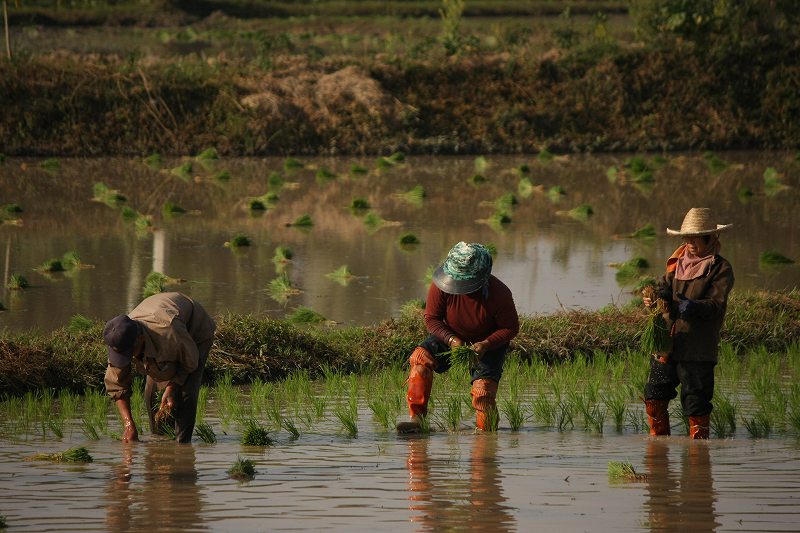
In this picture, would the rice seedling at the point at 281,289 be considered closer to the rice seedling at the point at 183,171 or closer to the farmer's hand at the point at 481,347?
the farmer's hand at the point at 481,347

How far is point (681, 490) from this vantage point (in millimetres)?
5832

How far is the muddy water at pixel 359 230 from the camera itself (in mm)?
11609

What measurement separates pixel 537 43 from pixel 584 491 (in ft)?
70.5

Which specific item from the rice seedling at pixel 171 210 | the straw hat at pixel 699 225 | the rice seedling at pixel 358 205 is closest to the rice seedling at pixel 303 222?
the rice seedling at pixel 358 205

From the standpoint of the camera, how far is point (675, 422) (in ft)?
24.4

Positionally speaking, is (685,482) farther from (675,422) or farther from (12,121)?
(12,121)

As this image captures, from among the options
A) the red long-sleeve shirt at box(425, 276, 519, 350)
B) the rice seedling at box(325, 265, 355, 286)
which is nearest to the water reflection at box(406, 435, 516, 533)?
the red long-sleeve shirt at box(425, 276, 519, 350)

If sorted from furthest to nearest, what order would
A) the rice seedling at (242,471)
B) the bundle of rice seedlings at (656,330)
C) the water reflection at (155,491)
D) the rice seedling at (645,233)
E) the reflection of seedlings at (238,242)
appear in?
1. the rice seedling at (645,233)
2. the reflection of seedlings at (238,242)
3. the bundle of rice seedlings at (656,330)
4. the rice seedling at (242,471)
5. the water reflection at (155,491)

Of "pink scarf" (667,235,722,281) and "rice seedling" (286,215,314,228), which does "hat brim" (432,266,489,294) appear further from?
"rice seedling" (286,215,314,228)

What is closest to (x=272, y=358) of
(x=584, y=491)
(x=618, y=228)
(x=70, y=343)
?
(x=70, y=343)

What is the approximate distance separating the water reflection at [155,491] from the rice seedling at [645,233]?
914 centimetres

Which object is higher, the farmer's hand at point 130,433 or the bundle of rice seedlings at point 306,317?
the bundle of rice seedlings at point 306,317

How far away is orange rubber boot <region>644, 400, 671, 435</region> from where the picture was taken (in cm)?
694

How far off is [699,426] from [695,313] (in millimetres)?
656
